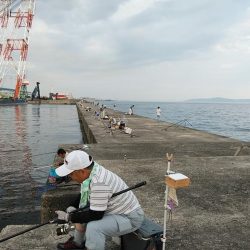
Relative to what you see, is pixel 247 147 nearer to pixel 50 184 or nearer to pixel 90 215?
pixel 50 184

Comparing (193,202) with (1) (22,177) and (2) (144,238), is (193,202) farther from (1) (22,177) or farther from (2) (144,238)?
(1) (22,177)

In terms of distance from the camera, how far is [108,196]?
3742 mm

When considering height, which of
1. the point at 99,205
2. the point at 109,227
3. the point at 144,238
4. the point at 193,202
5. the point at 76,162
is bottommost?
Answer: the point at 193,202

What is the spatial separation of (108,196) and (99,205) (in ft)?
0.43

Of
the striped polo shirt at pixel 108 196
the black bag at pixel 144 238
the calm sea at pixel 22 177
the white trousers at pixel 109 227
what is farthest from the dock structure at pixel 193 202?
the calm sea at pixel 22 177

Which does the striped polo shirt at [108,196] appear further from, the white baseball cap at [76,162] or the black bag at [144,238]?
the black bag at [144,238]

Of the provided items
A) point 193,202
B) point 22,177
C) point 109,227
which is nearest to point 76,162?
point 109,227

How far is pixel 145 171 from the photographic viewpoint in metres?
8.16

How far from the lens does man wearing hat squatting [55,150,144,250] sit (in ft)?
12.1

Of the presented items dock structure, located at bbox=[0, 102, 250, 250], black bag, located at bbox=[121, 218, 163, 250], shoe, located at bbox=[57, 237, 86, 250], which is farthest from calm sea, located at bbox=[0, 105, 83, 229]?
black bag, located at bbox=[121, 218, 163, 250]

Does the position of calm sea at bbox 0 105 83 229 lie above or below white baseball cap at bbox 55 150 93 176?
below

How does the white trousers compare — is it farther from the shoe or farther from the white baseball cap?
the white baseball cap

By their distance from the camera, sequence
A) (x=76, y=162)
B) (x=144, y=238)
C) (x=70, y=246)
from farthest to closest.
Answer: (x=70, y=246), (x=144, y=238), (x=76, y=162)

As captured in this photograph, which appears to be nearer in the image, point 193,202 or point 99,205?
point 99,205
